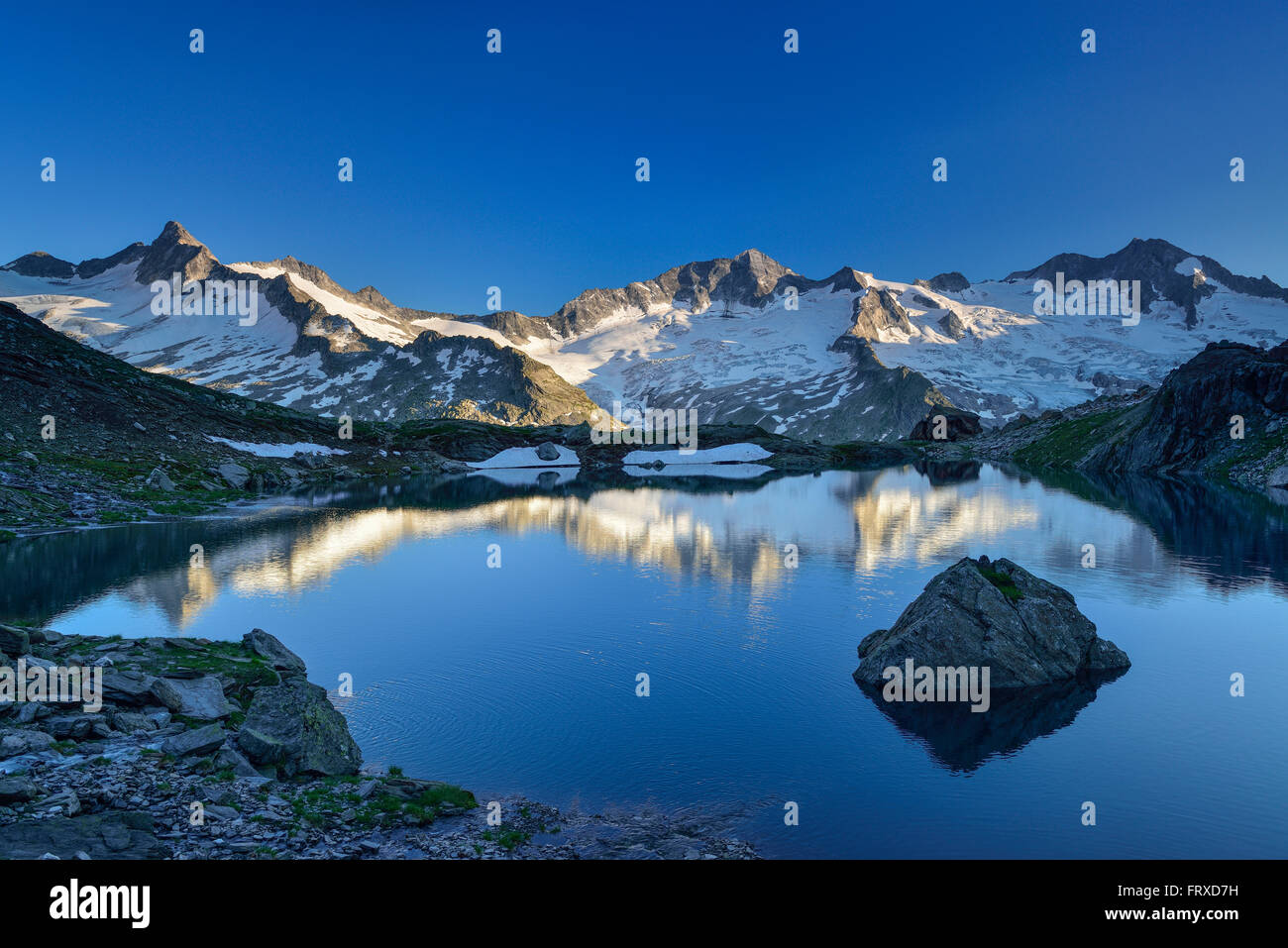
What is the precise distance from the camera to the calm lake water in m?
19.4

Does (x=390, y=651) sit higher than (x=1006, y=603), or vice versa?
(x=1006, y=603)

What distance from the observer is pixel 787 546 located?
62906mm

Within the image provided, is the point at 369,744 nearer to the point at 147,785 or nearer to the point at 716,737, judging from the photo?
the point at 147,785

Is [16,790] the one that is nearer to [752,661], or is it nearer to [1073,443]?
[752,661]

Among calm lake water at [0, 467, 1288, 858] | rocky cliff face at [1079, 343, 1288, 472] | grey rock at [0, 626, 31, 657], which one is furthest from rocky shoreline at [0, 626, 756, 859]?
rocky cliff face at [1079, 343, 1288, 472]

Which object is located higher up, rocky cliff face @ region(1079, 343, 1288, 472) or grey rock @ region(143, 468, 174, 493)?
rocky cliff face @ region(1079, 343, 1288, 472)

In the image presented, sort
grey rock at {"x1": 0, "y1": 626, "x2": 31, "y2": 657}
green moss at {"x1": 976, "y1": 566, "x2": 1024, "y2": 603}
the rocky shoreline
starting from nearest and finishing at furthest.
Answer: the rocky shoreline
grey rock at {"x1": 0, "y1": 626, "x2": 31, "y2": 657}
green moss at {"x1": 976, "y1": 566, "x2": 1024, "y2": 603}

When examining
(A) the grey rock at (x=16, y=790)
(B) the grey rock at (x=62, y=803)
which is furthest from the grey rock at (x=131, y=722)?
(B) the grey rock at (x=62, y=803)

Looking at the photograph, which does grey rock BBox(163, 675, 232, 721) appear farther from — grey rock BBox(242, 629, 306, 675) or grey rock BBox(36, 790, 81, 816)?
grey rock BBox(36, 790, 81, 816)

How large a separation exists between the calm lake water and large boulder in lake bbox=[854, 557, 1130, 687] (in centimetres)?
141

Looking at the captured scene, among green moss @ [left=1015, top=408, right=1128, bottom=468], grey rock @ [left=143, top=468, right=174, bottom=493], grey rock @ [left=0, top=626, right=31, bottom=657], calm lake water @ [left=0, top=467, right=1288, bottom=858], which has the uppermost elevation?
green moss @ [left=1015, top=408, right=1128, bottom=468]

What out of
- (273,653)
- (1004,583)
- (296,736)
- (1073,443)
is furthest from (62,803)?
(1073,443)
